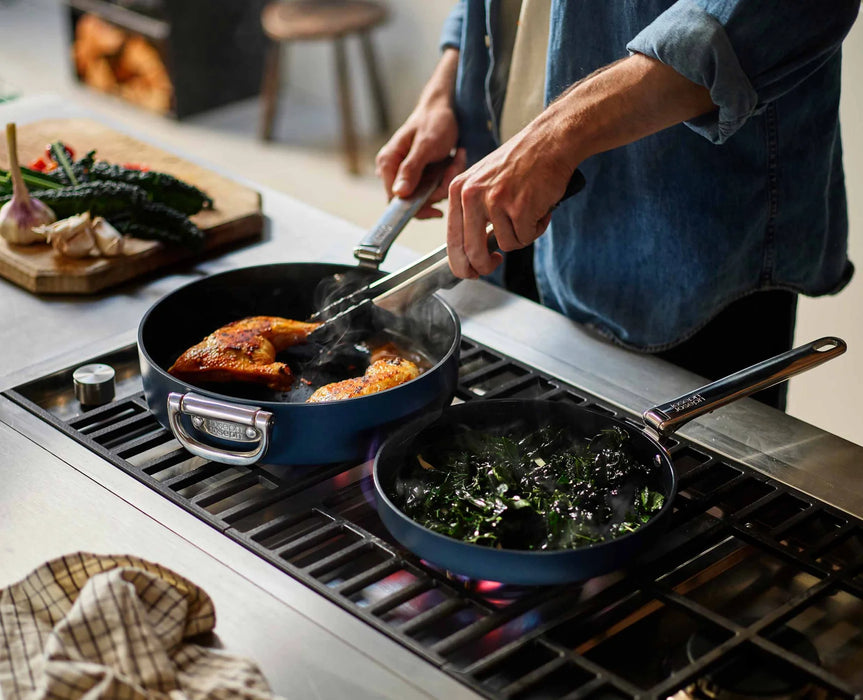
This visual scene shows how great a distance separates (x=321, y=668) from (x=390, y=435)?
0.32 meters

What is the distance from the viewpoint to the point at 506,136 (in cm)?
169

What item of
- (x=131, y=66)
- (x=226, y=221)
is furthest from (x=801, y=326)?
(x=131, y=66)

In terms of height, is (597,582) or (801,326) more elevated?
(597,582)

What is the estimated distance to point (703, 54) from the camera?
3.77 ft

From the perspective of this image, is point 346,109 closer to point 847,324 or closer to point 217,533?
point 847,324

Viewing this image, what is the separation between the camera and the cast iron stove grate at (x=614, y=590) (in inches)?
36.6

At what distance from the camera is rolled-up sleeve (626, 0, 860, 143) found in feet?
3.77

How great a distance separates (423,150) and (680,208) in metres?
0.44

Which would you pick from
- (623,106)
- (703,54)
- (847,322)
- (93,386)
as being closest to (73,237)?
(93,386)

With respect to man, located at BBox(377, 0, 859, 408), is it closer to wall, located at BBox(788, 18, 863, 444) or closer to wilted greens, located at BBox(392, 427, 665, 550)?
wilted greens, located at BBox(392, 427, 665, 550)

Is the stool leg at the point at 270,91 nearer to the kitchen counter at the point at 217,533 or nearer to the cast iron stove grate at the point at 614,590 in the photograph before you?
the kitchen counter at the point at 217,533

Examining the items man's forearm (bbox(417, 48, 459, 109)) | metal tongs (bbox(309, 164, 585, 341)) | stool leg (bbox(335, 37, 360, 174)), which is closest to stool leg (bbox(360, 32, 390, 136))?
stool leg (bbox(335, 37, 360, 174))

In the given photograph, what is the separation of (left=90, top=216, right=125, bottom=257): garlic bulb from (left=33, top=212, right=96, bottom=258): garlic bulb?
0.01 metres

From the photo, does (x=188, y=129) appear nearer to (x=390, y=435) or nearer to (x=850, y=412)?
(x=850, y=412)
